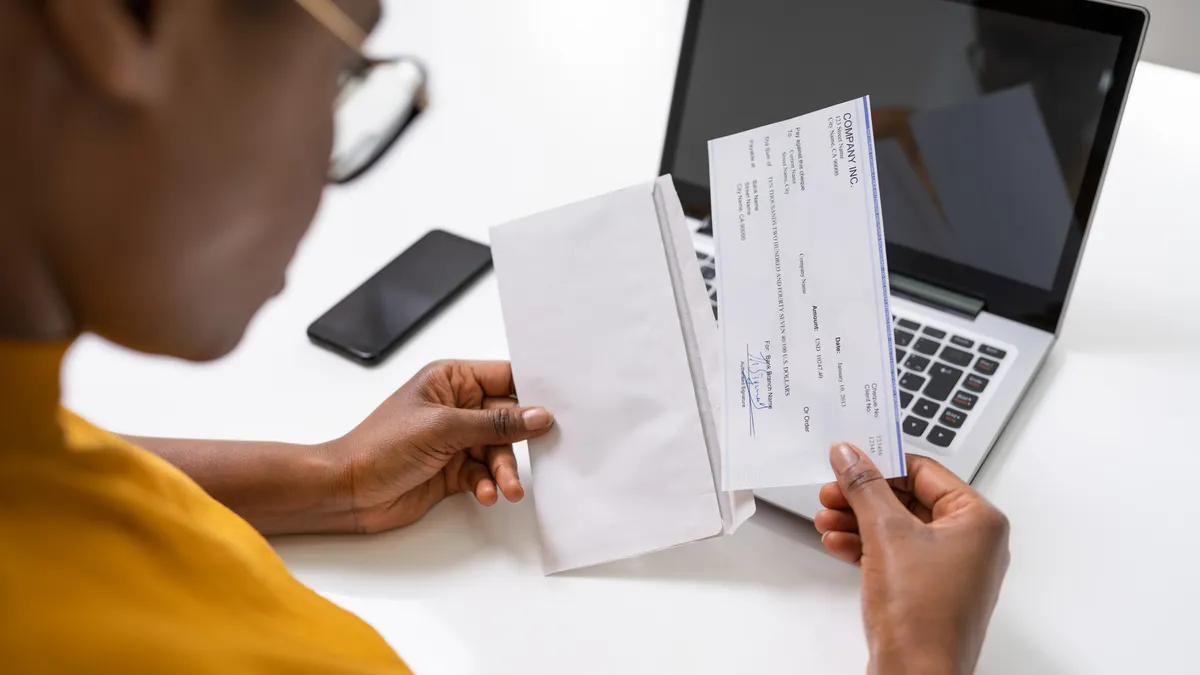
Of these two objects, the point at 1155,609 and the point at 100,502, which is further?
the point at 1155,609

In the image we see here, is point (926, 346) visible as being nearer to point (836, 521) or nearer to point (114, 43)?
point (836, 521)

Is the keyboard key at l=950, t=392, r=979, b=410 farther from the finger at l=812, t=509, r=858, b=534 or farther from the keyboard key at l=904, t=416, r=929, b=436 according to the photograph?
the finger at l=812, t=509, r=858, b=534

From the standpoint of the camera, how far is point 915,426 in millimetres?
749

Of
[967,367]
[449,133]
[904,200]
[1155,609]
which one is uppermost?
[449,133]

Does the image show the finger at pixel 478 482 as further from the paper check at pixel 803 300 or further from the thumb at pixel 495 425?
the paper check at pixel 803 300

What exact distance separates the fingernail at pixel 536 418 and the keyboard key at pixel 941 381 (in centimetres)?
29

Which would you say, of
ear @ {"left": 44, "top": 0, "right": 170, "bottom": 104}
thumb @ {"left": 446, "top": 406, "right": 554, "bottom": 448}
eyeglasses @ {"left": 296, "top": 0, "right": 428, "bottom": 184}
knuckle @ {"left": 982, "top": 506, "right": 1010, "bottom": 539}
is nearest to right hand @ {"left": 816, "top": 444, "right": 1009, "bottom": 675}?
knuckle @ {"left": 982, "top": 506, "right": 1010, "bottom": 539}

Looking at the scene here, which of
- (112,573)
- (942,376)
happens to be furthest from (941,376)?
(112,573)

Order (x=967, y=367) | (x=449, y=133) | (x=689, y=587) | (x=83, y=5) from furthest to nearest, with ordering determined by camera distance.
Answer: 1. (x=449, y=133)
2. (x=967, y=367)
3. (x=689, y=587)
4. (x=83, y=5)

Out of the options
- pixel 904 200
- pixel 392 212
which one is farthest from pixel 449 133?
pixel 904 200

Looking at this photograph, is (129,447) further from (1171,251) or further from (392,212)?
(1171,251)

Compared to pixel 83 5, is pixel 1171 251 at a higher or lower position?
lower

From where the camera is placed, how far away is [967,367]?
79 cm

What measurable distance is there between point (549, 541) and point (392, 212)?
0.49 metres
